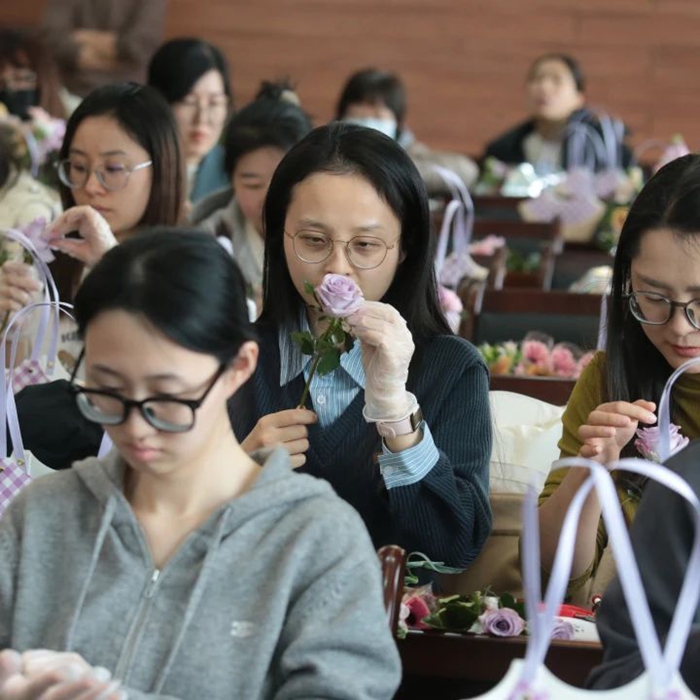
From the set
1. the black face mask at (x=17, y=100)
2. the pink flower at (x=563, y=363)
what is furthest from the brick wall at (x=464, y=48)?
the pink flower at (x=563, y=363)

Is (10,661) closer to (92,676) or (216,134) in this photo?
(92,676)

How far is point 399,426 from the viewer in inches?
84.3

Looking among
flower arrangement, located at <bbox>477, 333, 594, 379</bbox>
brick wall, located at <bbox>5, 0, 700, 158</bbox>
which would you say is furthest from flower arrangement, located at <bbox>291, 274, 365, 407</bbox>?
brick wall, located at <bbox>5, 0, 700, 158</bbox>

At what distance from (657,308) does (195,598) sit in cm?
87

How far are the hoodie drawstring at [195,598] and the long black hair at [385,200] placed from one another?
76cm

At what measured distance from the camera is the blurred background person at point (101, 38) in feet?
Result: 26.8

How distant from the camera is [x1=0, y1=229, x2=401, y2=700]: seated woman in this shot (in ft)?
5.34

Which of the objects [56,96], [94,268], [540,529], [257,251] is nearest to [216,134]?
[257,251]

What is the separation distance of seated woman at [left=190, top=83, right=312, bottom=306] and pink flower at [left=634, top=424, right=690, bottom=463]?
5.25 ft

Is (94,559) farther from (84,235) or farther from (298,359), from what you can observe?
(84,235)

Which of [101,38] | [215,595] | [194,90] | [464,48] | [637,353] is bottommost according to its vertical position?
[215,595]

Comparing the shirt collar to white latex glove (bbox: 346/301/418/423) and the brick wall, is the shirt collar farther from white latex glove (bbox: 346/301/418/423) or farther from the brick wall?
the brick wall

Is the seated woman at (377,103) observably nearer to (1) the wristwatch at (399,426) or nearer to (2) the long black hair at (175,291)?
(1) the wristwatch at (399,426)

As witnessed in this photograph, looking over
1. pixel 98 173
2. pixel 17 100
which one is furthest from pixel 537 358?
pixel 17 100
